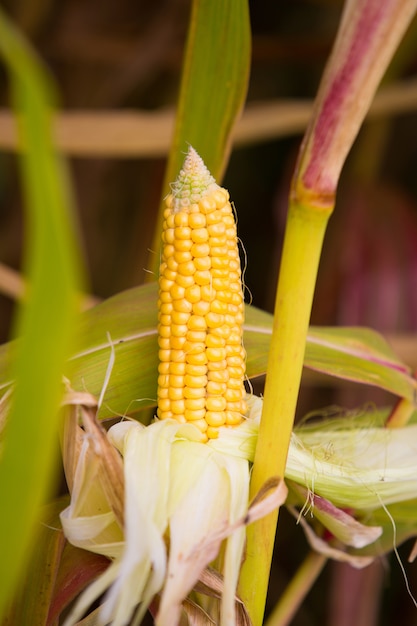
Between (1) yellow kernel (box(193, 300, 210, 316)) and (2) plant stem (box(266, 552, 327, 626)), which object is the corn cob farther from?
(2) plant stem (box(266, 552, 327, 626))

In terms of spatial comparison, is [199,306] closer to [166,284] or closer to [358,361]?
[166,284]

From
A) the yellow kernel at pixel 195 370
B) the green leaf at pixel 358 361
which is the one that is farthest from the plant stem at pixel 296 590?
the yellow kernel at pixel 195 370

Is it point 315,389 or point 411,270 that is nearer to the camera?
point 411,270

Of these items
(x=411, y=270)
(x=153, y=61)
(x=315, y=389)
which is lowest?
(x=315, y=389)

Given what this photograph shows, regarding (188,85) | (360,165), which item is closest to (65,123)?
(188,85)

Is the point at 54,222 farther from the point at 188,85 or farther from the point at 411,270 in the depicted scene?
the point at 411,270

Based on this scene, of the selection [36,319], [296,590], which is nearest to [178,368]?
[36,319]

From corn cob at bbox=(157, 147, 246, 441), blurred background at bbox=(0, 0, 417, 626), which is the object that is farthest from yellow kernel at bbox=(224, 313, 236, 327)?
blurred background at bbox=(0, 0, 417, 626)

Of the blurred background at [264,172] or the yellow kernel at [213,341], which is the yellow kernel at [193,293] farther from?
the blurred background at [264,172]
